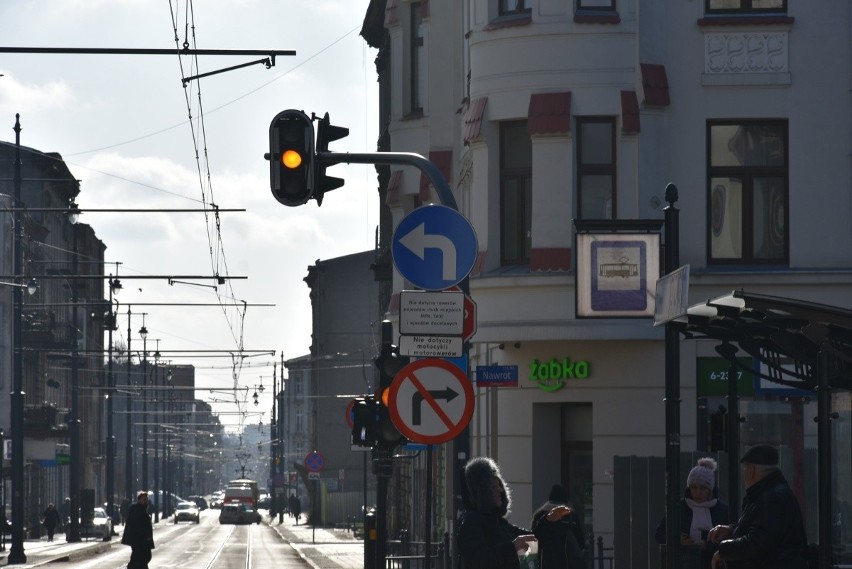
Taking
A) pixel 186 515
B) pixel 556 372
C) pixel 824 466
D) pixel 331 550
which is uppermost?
pixel 556 372

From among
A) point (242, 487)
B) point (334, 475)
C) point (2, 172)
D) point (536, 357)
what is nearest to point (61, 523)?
point (2, 172)

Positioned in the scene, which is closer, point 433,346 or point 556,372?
point 433,346

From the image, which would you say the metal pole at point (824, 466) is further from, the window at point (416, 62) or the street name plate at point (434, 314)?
the window at point (416, 62)

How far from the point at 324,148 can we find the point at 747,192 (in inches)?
390

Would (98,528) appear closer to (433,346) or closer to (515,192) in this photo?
(515,192)

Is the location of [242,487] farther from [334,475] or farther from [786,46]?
[786,46]

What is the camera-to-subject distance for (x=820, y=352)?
979cm

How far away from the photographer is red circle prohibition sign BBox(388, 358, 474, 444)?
14062 millimetres

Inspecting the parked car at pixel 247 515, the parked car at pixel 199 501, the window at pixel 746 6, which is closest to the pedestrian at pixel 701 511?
the window at pixel 746 6

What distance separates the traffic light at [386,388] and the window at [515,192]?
22.1 feet

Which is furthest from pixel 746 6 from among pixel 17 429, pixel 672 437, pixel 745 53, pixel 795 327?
pixel 17 429

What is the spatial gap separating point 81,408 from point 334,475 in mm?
15896

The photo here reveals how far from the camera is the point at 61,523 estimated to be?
275 feet

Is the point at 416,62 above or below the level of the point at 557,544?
above
